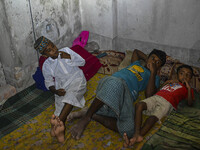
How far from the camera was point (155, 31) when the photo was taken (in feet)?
12.8

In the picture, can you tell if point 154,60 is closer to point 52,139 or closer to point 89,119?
point 89,119

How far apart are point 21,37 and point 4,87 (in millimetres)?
890

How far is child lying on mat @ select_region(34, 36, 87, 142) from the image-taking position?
268 cm

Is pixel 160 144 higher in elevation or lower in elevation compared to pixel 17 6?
lower

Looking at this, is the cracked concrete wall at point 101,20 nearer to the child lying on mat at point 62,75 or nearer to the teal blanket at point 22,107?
the child lying on mat at point 62,75

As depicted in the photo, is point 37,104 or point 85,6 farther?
point 85,6

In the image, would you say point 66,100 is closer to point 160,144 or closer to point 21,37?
point 160,144

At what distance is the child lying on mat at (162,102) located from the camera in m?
2.22

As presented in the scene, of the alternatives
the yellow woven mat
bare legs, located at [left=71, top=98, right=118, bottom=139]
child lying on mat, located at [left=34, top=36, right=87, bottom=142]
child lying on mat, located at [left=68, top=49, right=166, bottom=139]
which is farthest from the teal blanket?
bare legs, located at [left=71, top=98, right=118, bottom=139]

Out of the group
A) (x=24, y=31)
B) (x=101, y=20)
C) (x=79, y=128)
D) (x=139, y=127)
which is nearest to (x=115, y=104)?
(x=139, y=127)

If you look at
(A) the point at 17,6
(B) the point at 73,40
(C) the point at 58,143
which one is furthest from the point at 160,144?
(B) the point at 73,40

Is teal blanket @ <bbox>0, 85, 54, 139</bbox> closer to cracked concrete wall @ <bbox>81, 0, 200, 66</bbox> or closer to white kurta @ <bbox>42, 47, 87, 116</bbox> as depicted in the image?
white kurta @ <bbox>42, 47, 87, 116</bbox>

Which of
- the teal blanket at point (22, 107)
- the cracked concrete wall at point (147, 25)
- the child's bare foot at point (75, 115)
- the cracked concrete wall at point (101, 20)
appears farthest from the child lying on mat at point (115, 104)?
the cracked concrete wall at point (101, 20)

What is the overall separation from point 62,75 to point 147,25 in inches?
79.3
